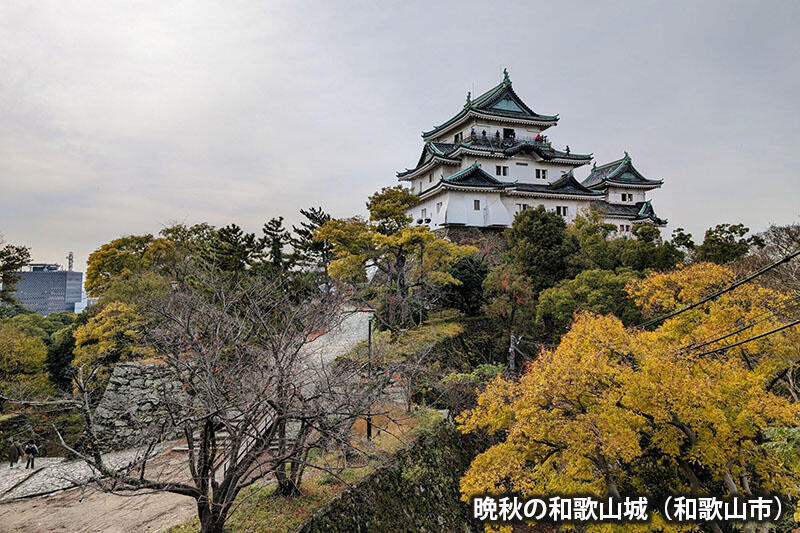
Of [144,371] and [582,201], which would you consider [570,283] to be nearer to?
[582,201]

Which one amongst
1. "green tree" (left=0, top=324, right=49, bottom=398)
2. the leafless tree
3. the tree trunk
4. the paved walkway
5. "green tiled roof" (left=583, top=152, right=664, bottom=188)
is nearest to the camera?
the leafless tree

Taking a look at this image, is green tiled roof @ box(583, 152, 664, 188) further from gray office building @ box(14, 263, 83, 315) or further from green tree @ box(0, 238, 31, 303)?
gray office building @ box(14, 263, 83, 315)

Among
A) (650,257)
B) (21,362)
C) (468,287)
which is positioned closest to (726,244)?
(650,257)

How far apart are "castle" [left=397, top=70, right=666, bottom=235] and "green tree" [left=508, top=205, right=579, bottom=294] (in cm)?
685

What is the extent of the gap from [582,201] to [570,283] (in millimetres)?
15029

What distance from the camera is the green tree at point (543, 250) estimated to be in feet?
65.4

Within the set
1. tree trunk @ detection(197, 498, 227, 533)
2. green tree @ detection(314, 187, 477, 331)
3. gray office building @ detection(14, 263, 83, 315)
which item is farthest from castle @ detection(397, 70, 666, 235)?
gray office building @ detection(14, 263, 83, 315)

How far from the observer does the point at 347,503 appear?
355 inches

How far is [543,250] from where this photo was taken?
795 inches

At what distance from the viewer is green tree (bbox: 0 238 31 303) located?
18781mm

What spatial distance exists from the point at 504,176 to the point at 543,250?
39.1 ft

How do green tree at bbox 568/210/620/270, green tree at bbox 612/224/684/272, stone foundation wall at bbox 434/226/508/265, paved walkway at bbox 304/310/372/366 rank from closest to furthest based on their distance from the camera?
1. paved walkway at bbox 304/310/372/366
2. green tree at bbox 612/224/684/272
3. green tree at bbox 568/210/620/270
4. stone foundation wall at bbox 434/226/508/265

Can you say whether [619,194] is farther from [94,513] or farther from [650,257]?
[94,513]

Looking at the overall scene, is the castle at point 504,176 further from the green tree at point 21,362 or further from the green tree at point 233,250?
the green tree at point 21,362
